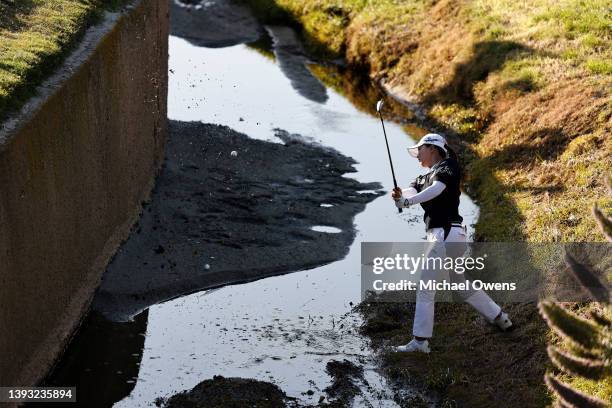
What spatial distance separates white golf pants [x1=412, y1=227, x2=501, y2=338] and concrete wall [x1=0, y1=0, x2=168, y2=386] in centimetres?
382

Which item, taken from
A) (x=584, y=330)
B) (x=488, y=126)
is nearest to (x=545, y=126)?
(x=488, y=126)

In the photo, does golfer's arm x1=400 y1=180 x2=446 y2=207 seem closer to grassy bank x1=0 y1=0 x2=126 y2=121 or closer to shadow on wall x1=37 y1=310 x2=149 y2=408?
shadow on wall x1=37 y1=310 x2=149 y2=408

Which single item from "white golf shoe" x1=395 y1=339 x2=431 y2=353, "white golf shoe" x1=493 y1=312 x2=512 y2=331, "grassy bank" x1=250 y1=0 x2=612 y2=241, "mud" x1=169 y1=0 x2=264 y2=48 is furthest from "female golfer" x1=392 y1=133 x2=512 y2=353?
"mud" x1=169 y1=0 x2=264 y2=48

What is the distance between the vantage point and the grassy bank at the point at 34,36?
1105 cm

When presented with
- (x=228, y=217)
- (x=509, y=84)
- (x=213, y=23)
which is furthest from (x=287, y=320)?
(x=213, y=23)

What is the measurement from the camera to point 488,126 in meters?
19.8

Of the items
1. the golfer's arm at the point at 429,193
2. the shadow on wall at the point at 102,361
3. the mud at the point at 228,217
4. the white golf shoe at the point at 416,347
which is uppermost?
the golfer's arm at the point at 429,193

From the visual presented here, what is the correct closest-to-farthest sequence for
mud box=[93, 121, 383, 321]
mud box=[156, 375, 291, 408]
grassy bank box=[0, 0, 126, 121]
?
1. mud box=[156, 375, 291, 408]
2. grassy bank box=[0, 0, 126, 121]
3. mud box=[93, 121, 383, 321]

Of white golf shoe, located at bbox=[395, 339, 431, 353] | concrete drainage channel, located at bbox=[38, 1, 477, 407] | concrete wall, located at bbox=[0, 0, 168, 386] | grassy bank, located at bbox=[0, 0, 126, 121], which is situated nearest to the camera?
concrete wall, located at bbox=[0, 0, 168, 386]

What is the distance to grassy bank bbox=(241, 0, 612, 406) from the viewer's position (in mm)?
10953

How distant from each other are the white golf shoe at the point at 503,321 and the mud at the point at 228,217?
149 inches

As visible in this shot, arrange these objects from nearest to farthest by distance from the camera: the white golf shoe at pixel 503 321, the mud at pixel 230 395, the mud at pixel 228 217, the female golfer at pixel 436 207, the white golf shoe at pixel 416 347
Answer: the mud at pixel 230 395, the female golfer at pixel 436 207, the white golf shoe at pixel 416 347, the white golf shoe at pixel 503 321, the mud at pixel 228 217

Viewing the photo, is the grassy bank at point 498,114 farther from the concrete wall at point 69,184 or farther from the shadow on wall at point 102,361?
the concrete wall at point 69,184

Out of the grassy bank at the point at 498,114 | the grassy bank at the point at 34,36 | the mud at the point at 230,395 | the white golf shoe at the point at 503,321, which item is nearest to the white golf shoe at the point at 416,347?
the grassy bank at the point at 498,114
